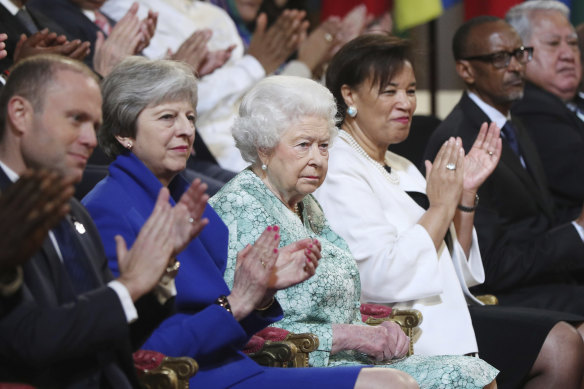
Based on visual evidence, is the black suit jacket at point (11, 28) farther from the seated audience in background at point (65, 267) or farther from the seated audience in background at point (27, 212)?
the seated audience in background at point (27, 212)

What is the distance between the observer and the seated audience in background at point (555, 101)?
4.21 meters

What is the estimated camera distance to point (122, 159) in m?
2.37

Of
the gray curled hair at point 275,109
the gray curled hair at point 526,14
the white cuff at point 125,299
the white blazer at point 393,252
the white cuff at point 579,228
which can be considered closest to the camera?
the white cuff at point 125,299

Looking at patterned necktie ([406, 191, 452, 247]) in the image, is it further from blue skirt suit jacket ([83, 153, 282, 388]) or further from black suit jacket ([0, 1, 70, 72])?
black suit jacket ([0, 1, 70, 72])

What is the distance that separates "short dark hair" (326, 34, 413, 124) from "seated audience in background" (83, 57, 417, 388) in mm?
878

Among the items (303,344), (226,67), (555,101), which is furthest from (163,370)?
(555,101)

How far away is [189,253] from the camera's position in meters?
2.37

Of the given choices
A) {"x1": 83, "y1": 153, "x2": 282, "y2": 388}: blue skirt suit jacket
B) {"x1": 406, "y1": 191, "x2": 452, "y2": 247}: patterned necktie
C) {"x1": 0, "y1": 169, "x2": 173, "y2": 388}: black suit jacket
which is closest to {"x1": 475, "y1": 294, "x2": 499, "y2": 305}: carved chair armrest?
{"x1": 406, "y1": 191, "x2": 452, "y2": 247}: patterned necktie

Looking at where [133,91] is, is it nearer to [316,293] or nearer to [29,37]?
[316,293]

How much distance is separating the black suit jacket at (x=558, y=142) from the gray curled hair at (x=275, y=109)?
1.79 meters

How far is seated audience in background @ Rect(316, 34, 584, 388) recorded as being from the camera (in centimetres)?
297

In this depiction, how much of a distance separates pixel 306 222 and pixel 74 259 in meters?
1.03

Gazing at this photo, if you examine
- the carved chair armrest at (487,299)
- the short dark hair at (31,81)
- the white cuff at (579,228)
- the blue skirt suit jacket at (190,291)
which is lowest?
the carved chair armrest at (487,299)

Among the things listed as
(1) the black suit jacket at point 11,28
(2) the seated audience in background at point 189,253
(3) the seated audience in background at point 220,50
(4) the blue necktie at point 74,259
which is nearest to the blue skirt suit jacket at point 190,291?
(2) the seated audience in background at point 189,253
